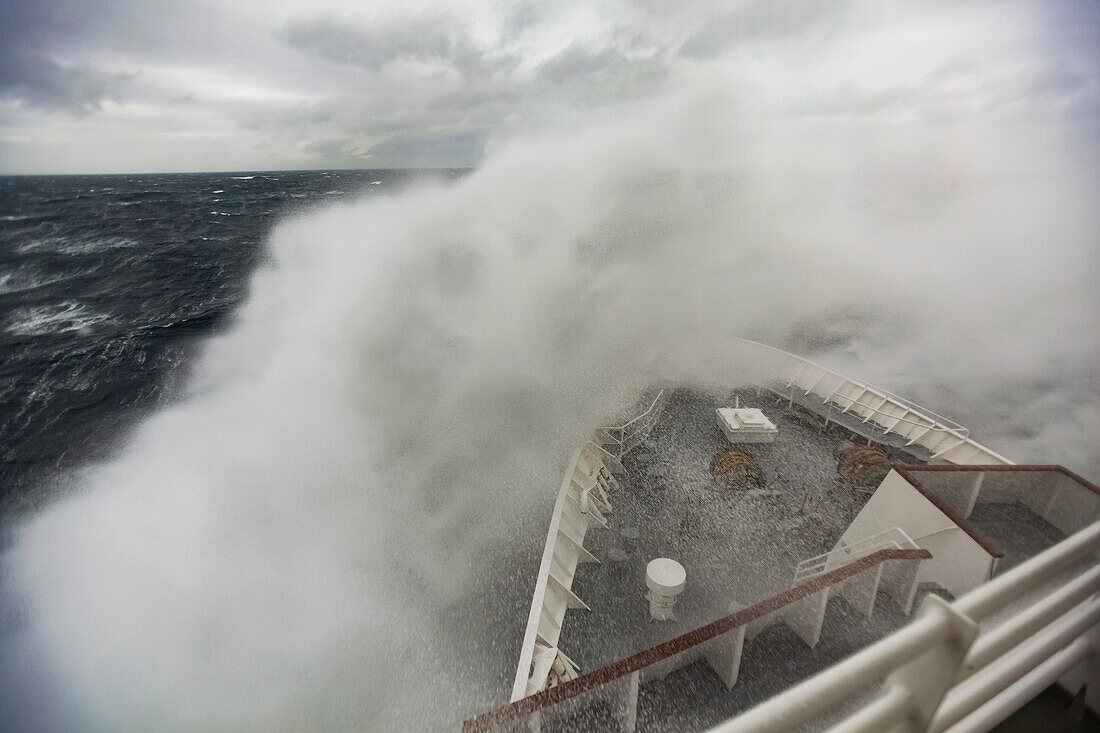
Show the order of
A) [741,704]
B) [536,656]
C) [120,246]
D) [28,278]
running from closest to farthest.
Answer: [741,704] → [536,656] → [28,278] → [120,246]

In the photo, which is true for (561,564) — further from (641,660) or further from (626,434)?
(626,434)

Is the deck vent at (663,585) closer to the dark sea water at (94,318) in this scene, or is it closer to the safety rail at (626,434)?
the safety rail at (626,434)

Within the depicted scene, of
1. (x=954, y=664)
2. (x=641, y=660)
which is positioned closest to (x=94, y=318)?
(x=641, y=660)

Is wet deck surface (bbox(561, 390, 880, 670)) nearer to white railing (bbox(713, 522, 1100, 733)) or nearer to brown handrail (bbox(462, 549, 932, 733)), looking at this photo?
brown handrail (bbox(462, 549, 932, 733))

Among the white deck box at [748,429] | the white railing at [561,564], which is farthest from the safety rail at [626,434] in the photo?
the white deck box at [748,429]

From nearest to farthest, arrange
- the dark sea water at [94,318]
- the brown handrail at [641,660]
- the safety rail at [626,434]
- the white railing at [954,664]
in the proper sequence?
the white railing at [954,664], the brown handrail at [641,660], the safety rail at [626,434], the dark sea water at [94,318]

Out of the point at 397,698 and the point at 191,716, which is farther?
the point at 191,716

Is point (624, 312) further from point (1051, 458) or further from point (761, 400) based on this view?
point (1051, 458)

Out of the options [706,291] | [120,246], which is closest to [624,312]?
[706,291]
